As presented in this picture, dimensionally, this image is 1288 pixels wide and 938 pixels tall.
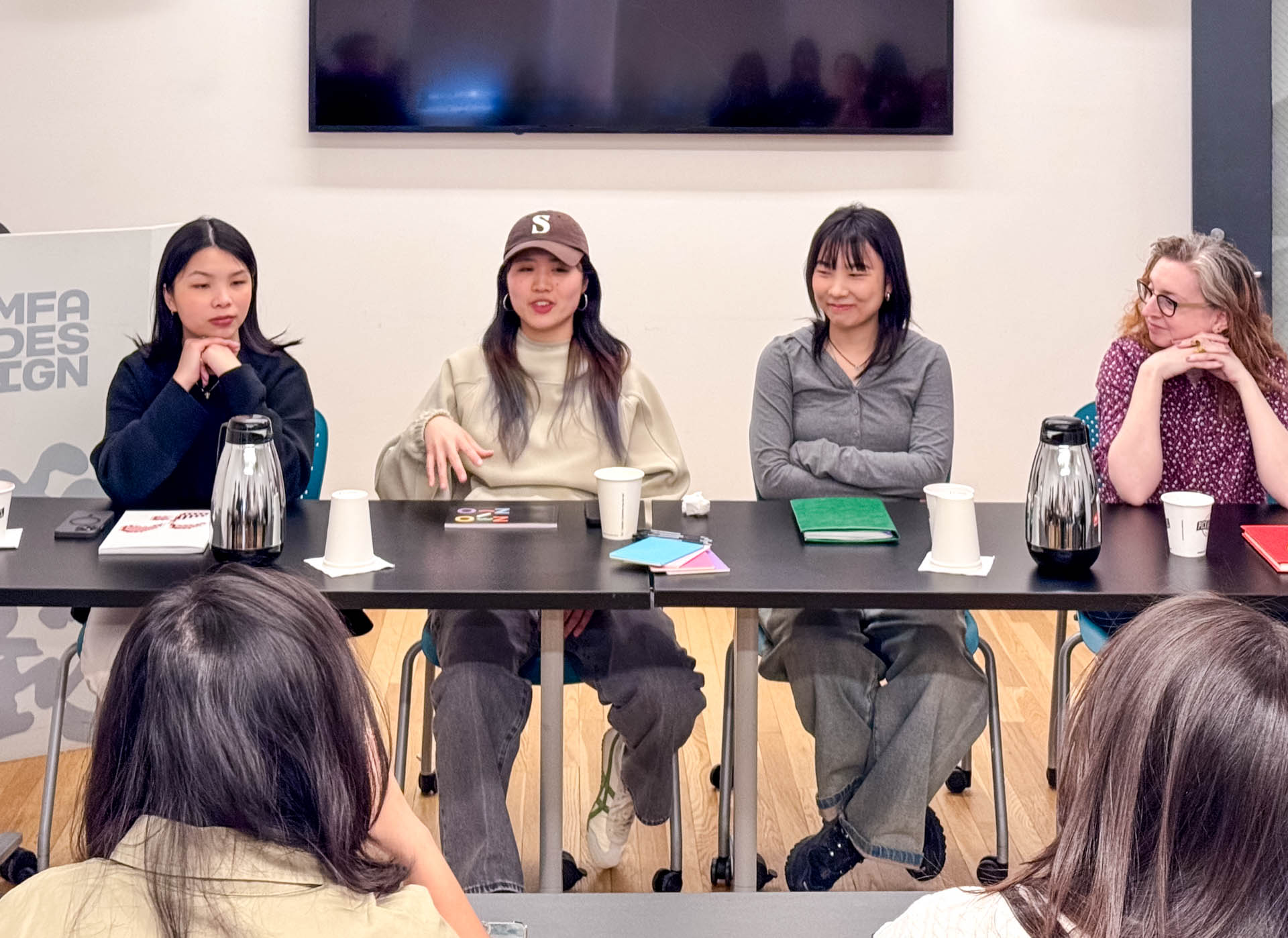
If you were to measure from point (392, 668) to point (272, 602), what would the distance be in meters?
2.68

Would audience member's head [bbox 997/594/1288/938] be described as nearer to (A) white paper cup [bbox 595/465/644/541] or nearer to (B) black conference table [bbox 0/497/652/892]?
(B) black conference table [bbox 0/497/652/892]

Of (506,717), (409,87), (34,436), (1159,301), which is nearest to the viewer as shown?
(506,717)

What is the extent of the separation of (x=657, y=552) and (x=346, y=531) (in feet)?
1.61

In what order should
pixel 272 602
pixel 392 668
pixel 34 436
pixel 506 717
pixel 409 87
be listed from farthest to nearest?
pixel 409 87
pixel 392 668
pixel 34 436
pixel 506 717
pixel 272 602

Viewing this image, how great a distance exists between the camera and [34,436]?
3.05m

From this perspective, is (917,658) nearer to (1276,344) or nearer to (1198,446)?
(1198,446)

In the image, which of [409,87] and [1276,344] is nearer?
[1276,344]

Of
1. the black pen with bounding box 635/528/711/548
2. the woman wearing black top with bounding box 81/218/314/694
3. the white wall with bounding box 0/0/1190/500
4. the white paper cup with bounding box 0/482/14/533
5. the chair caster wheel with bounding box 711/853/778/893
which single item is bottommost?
the chair caster wheel with bounding box 711/853/778/893

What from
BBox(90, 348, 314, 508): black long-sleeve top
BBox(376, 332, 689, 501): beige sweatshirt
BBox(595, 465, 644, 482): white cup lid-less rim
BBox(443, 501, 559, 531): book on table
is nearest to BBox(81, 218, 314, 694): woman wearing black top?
BBox(90, 348, 314, 508): black long-sleeve top

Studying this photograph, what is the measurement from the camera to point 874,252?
2.89m

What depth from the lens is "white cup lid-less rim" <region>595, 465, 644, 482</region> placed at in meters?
2.38

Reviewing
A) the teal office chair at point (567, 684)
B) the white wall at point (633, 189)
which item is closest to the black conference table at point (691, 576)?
the teal office chair at point (567, 684)

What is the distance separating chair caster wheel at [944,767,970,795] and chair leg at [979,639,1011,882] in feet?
1.44

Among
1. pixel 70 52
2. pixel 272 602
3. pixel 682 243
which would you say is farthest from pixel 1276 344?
pixel 70 52
